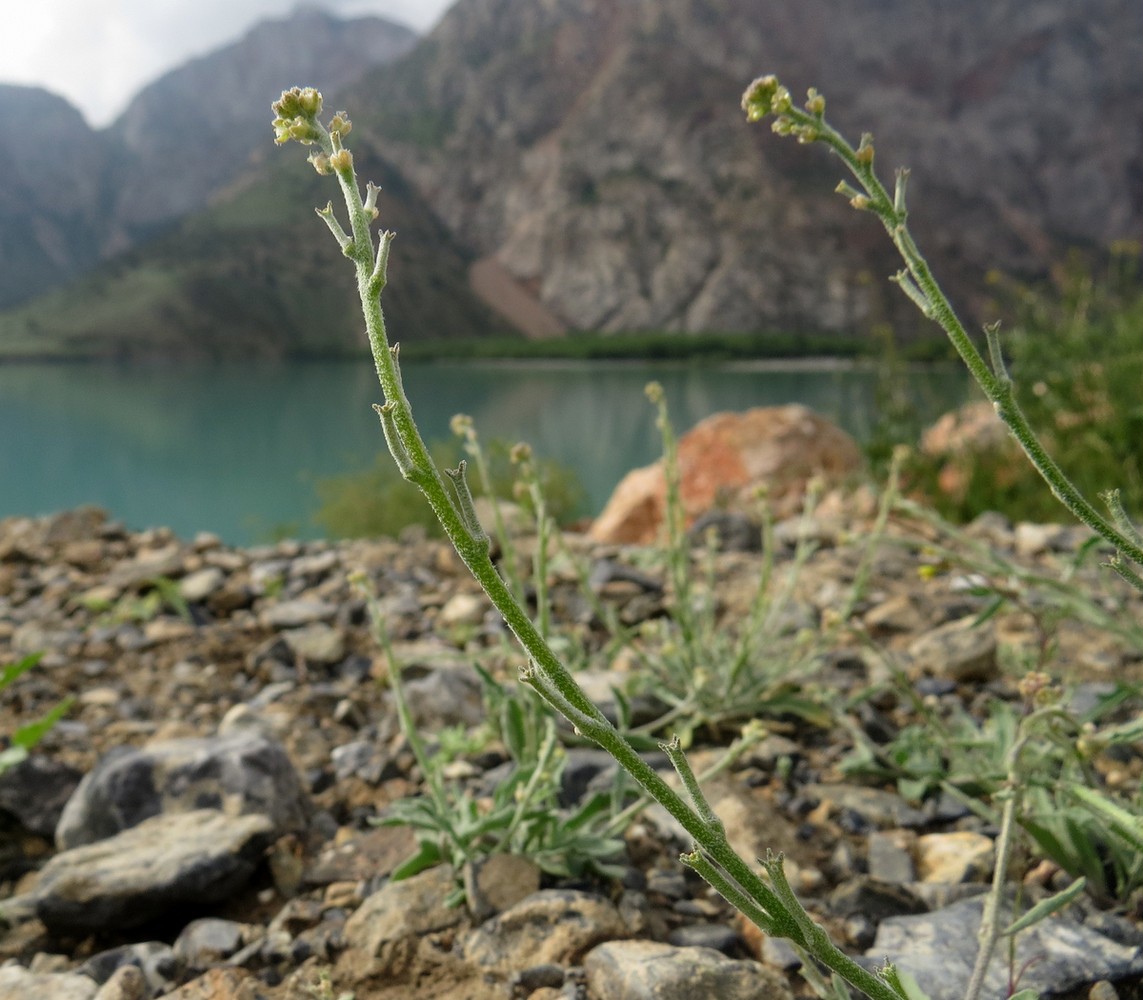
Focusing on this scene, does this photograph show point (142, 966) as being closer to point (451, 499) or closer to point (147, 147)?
point (451, 499)

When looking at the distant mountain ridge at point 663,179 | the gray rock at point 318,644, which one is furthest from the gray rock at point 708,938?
the distant mountain ridge at point 663,179

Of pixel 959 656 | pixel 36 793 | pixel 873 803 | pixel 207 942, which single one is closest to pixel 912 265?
pixel 873 803

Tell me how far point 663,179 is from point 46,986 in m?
90.4

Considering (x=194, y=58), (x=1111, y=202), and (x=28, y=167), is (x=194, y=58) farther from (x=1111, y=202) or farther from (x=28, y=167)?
(x=1111, y=202)

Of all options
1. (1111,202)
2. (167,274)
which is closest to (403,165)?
(167,274)

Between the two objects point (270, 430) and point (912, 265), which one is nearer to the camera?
point (912, 265)

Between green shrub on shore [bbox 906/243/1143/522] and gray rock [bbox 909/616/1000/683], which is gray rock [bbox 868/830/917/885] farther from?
green shrub on shore [bbox 906/243/1143/522]

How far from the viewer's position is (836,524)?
397 centimetres

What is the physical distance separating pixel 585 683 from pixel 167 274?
→ 78.6 m

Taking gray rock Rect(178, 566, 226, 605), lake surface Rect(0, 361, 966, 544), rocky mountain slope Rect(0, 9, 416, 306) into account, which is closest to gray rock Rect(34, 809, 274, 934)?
gray rock Rect(178, 566, 226, 605)

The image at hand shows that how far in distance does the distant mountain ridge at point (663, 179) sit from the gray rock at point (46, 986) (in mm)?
66949

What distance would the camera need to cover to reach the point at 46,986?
4.05 feet

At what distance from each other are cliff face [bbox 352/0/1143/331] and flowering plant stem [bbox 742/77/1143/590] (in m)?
76.9

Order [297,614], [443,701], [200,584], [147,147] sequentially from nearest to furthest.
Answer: [443,701] < [297,614] < [200,584] < [147,147]
